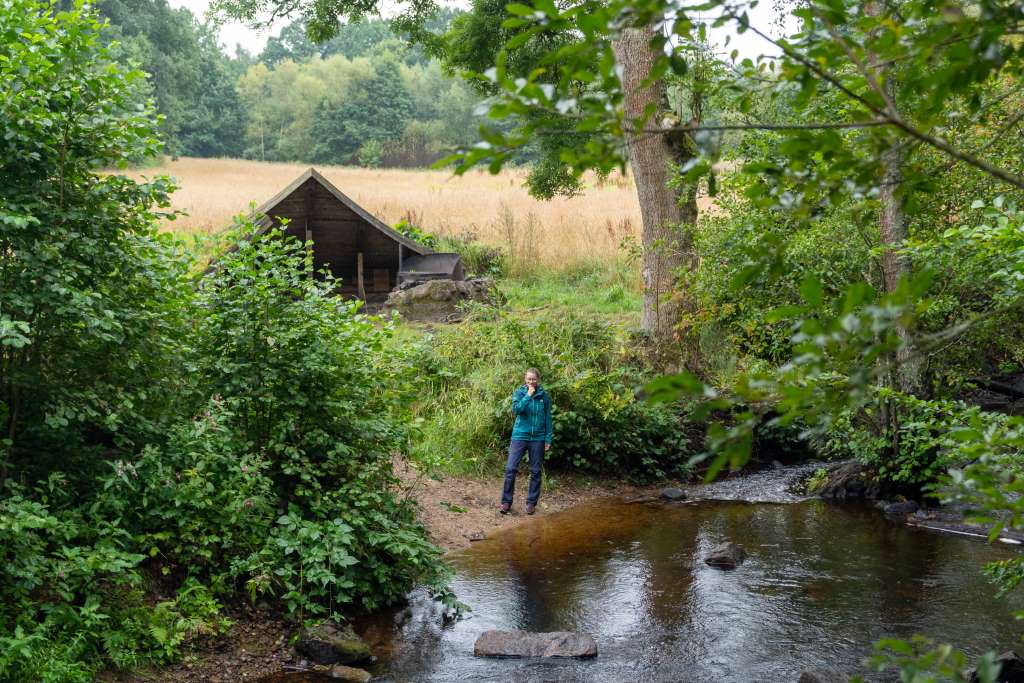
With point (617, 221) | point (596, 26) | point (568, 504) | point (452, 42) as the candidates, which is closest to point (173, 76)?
point (617, 221)

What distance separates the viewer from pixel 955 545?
1052 centimetres

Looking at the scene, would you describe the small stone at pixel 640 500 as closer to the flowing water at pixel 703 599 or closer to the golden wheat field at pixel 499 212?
the flowing water at pixel 703 599

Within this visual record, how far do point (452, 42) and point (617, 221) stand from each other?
1021 centimetres

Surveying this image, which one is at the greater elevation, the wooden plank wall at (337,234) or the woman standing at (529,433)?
the wooden plank wall at (337,234)

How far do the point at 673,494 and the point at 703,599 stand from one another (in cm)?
442

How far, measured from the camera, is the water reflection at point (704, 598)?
7.18 metres

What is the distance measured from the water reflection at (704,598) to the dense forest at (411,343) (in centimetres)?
71

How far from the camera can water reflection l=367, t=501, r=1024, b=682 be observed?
7.18m

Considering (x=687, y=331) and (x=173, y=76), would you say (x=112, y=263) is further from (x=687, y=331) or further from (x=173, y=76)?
(x=173, y=76)

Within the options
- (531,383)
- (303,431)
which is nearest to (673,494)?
(531,383)

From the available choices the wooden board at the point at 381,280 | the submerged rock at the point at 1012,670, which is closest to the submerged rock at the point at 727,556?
the submerged rock at the point at 1012,670

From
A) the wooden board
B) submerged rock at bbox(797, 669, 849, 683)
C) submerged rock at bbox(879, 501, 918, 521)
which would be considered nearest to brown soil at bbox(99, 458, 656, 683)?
submerged rock at bbox(879, 501, 918, 521)

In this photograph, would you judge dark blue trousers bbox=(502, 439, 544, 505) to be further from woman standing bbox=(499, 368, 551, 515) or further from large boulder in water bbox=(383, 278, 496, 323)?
large boulder in water bbox=(383, 278, 496, 323)

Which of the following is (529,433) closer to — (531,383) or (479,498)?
(531,383)
